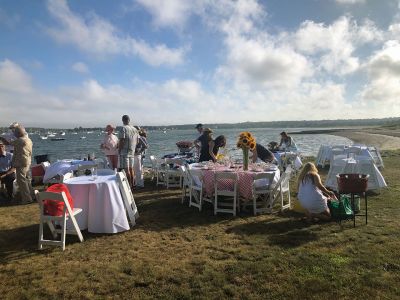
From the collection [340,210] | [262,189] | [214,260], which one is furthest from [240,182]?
[214,260]

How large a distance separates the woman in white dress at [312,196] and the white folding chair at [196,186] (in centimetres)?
204

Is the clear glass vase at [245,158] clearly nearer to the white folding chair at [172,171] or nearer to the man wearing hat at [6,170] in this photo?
the white folding chair at [172,171]

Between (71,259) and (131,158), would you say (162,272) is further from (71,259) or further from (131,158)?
(131,158)

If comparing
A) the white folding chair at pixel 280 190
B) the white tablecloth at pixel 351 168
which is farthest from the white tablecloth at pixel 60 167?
the white tablecloth at pixel 351 168

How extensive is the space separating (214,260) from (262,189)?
287cm

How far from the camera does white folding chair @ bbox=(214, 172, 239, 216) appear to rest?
6965mm

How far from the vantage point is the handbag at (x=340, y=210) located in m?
6.35

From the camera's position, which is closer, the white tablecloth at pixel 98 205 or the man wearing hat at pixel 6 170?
the white tablecloth at pixel 98 205

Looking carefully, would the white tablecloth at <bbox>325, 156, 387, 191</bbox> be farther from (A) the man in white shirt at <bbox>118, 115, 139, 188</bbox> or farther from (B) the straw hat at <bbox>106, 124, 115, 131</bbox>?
(B) the straw hat at <bbox>106, 124, 115, 131</bbox>

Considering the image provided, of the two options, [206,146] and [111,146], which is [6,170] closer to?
[111,146]

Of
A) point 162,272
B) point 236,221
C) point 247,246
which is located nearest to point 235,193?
point 236,221

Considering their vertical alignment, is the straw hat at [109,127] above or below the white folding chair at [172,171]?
above

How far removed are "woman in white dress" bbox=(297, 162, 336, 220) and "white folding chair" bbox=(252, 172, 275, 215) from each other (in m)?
0.65

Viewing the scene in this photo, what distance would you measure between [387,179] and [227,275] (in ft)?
28.8
